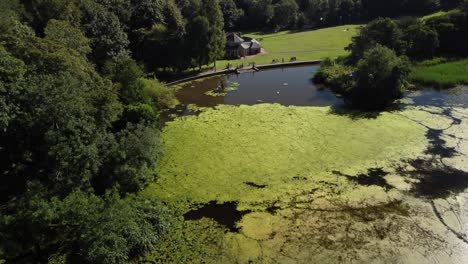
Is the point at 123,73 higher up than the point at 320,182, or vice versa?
the point at 123,73

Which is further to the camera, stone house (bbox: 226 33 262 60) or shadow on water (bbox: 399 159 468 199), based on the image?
stone house (bbox: 226 33 262 60)

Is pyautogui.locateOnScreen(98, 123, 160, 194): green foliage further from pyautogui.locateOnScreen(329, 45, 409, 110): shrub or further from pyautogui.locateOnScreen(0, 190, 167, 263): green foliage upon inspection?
pyautogui.locateOnScreen(329, 45, 409, 110): shrub

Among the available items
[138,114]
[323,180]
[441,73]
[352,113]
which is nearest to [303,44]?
[441,73]

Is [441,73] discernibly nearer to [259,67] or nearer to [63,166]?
[259,67]

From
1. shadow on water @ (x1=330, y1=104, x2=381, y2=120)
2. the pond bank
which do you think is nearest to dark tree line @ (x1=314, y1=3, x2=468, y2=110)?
shadow on water @ (x1=330, y1=104, x2=381, y2=120)

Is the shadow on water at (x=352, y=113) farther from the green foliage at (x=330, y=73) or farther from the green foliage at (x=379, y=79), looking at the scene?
the green foliage at (x=330, y=73)

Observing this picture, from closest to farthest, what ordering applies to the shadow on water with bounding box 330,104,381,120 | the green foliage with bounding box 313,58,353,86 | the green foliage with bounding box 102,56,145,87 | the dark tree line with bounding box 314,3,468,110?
the green foliage with bounding box 102,56,145,87 → the shadow on water with bounding box 330,104,381,120 → the dark tree line with bounding box 314,3,468,110 → the green foliage with bounding box 313,58,353,86
